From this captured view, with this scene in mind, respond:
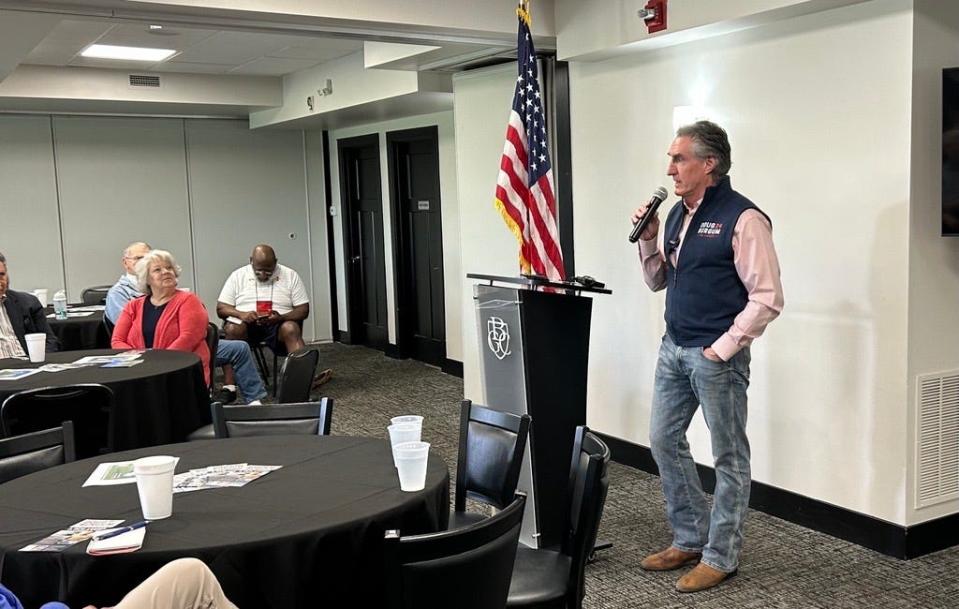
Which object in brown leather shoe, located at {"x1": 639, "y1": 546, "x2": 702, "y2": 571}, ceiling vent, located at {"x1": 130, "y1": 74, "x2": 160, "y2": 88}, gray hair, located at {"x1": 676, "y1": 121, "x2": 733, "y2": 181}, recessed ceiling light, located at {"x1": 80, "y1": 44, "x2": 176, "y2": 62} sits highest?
recessed ceiling light, located at {"x1": 80, "y1": 44, "x2": 176, "y2": 62}

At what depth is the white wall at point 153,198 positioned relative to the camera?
9523 mm

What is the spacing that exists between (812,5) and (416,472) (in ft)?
8.78

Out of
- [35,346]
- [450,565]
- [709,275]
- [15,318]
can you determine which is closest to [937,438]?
[709,275]

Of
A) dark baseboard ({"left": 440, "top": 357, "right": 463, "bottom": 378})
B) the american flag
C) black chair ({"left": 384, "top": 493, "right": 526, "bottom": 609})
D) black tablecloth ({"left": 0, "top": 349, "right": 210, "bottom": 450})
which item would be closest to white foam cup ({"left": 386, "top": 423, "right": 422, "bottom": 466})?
black chair ({"left": 384, "top": 493, "right": 526, "bottom": 609})

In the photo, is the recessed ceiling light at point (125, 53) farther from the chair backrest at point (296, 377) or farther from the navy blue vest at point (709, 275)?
the navy blue vest at point (709, 275)

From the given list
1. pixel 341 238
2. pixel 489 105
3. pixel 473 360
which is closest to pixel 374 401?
pixel 473 360

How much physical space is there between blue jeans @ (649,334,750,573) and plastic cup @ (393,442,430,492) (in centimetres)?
137

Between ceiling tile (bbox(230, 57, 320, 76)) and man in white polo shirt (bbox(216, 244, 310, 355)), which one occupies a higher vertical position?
ceiling tile (bbox(230, 57, 320, 76))

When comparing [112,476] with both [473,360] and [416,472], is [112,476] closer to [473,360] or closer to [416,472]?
[416,472]

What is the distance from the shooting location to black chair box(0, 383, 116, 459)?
4.05m

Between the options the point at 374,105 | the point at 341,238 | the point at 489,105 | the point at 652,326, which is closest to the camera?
the point at 652,326

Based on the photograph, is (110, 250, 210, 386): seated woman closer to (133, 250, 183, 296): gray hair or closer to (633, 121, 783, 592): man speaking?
(133, 250, 183, 296): gray hair

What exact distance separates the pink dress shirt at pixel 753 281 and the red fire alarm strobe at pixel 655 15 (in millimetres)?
1519

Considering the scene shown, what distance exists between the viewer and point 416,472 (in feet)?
8.73
